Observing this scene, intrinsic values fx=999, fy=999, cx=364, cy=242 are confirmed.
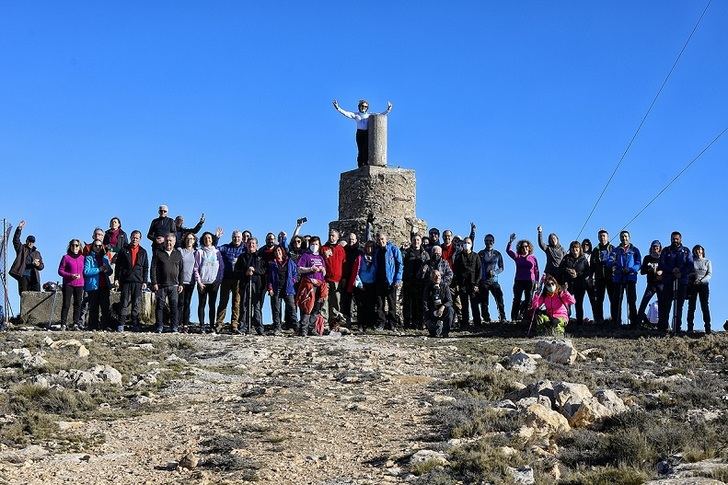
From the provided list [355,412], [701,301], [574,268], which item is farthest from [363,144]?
[355,412]

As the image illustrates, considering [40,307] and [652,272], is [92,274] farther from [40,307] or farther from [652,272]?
[652,272]

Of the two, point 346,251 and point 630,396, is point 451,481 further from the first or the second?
point 346,251

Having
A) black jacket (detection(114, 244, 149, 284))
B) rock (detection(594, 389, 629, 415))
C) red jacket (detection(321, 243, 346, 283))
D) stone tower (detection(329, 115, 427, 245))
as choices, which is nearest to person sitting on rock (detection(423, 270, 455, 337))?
red jacket (detection(321, 243, 346, 283))

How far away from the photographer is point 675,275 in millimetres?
17859

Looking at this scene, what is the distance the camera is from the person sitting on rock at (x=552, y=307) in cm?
1745

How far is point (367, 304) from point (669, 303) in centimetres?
558

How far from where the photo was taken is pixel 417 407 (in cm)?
1128

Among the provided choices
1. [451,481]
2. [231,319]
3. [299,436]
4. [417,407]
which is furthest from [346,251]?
[451,481]

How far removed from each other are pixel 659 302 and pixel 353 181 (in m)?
9.12

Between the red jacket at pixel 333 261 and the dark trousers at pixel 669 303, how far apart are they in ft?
19.5

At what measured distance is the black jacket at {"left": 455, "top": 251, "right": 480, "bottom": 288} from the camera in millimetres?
19359

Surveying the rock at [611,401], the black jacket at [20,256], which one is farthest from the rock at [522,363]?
the black jacket at [20,256]

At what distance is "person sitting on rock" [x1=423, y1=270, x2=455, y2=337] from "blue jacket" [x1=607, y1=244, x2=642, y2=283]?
3231 mm

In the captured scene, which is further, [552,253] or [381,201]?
[381,201]
